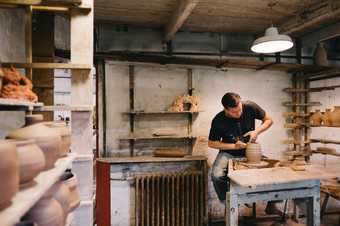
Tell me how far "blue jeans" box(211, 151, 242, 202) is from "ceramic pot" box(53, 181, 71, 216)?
7.46 feet

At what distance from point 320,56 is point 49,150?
4578 millimetres

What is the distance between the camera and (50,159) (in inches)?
63.1

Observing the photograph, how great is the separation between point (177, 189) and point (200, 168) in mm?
474

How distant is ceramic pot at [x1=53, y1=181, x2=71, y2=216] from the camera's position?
5.73 feet

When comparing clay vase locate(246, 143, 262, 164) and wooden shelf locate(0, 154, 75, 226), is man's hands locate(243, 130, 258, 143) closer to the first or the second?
clay vase locate(246, 143, 262, 164)

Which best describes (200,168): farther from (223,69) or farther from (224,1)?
(224,1)

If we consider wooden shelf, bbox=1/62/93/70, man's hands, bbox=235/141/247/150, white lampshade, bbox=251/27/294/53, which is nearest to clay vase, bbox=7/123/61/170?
wooden shelf, bbox=1/62/93/70

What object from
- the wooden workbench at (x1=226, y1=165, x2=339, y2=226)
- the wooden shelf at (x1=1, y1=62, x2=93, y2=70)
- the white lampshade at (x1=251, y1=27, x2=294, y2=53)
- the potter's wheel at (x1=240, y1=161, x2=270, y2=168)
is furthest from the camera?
the potter's wheel at (x1=240, y1=161, x2=270, y2=168)

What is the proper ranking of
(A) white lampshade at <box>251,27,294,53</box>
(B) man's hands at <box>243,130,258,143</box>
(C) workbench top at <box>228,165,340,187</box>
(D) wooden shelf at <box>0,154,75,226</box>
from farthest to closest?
(B) man's hands at <box>243,130,258,143</box> < (A) white lampshade at <box>251,27,294,53</box> < (C) workbench top at <box>228,165,340,187</box> < (D) wooden shelf at <box>0,154,75,226</box>

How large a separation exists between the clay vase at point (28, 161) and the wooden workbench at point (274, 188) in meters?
1.80

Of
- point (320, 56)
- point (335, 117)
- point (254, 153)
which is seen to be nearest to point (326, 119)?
point (335, 117)

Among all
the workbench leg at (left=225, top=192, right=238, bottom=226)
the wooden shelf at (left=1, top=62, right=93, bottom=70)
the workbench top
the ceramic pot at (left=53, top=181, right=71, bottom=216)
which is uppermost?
the wooden shelf at (left=1, top=62, right=93, bottom=70)

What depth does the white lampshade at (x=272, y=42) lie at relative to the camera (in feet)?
9.45

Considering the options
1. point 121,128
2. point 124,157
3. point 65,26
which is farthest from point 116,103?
point 65,26
